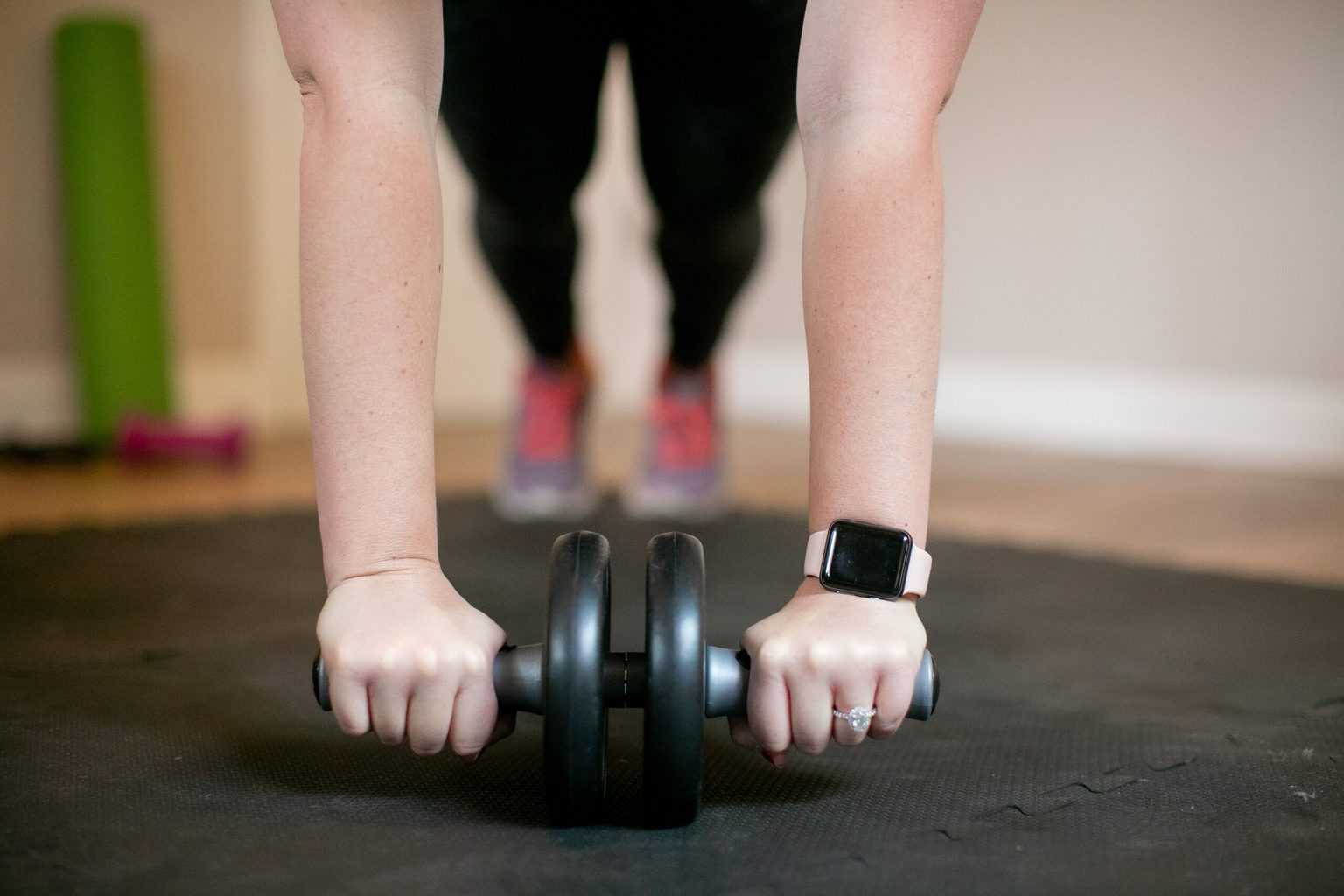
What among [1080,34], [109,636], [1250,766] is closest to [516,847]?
[1250,766]

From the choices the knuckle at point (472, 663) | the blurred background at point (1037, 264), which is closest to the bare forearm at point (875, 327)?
the knuckle at point (472, 663)

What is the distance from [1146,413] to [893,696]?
2279 mm

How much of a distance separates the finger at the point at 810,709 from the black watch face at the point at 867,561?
0.07m

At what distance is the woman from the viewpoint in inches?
25.6

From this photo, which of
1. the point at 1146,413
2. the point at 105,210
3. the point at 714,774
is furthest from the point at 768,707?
the point at 1146,413

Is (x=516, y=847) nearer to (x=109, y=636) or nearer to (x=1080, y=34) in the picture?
(x=109, y=636)

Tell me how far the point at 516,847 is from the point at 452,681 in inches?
3.5

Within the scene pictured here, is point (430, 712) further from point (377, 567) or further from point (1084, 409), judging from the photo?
point (1084, 409)

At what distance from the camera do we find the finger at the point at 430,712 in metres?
0.62

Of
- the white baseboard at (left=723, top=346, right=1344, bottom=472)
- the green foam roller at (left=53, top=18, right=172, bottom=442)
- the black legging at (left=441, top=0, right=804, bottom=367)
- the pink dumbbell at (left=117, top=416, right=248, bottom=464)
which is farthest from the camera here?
the white baseboard at (left=723, top=346, right=1344, bottom=472)

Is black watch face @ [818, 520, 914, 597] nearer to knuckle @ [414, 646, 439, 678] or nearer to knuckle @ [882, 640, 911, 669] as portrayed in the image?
knuckle @ [882, 640, 911, 669]

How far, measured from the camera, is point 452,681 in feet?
2.02

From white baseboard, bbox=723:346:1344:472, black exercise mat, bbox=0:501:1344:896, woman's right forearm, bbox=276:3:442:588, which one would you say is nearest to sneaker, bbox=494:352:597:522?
black exercise mat, bbox=0:501:1344:896

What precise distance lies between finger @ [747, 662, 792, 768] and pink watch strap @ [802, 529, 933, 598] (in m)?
0.08
